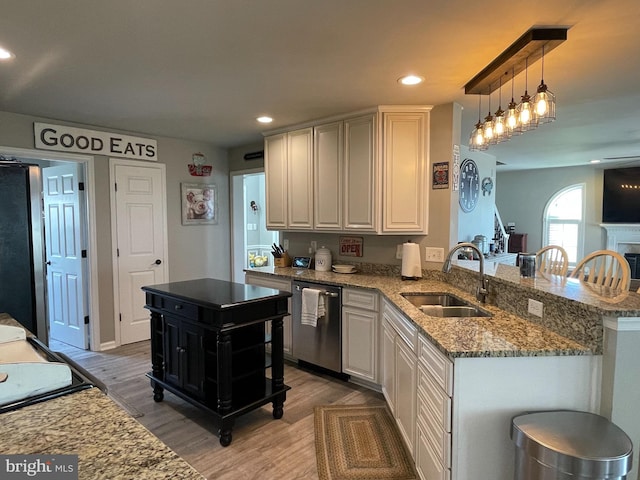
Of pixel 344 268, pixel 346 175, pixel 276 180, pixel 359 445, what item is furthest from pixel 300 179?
pixel 359 445

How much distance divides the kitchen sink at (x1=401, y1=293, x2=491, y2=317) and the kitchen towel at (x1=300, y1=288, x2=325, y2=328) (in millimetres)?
849

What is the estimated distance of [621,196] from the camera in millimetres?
6961

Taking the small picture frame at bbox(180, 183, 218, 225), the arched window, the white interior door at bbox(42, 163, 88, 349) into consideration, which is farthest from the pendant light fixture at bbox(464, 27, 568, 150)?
the arched window

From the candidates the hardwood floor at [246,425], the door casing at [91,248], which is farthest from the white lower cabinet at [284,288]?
the door casing at [91,248]

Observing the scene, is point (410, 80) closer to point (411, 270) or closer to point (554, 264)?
point (411, 270)

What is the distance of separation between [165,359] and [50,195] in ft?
9.43

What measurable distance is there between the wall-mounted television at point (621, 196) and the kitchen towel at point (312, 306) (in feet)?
21.4

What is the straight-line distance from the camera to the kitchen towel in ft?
11.2

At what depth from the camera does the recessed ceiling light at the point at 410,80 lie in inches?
104

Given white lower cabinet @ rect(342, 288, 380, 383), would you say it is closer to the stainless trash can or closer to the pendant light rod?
the stainless trash can

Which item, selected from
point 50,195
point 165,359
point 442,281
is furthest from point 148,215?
point 442,281

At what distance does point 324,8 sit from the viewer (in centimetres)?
178

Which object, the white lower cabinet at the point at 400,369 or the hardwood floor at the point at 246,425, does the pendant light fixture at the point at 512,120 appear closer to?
the white lower cabinet at the point at 400,369

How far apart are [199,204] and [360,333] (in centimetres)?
295
